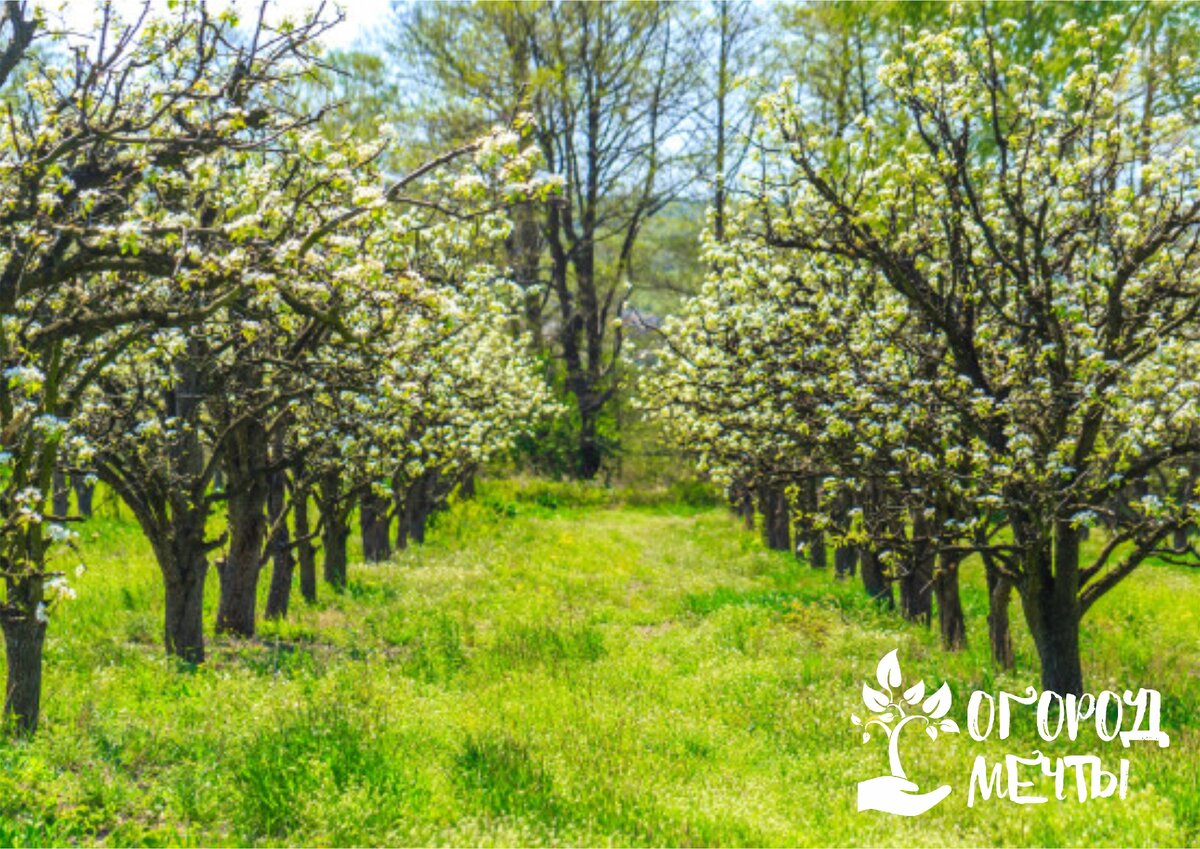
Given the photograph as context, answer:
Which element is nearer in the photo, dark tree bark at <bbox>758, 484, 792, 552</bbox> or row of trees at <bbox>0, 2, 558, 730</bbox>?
row of trees at <bbox>0, 2, 558, 730</bbox>

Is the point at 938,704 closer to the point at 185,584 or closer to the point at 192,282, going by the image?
the point at 192,282

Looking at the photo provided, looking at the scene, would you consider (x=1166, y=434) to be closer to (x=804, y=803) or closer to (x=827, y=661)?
(x=827, y=661)

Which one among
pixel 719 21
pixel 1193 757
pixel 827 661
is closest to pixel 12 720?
pixel 827 661

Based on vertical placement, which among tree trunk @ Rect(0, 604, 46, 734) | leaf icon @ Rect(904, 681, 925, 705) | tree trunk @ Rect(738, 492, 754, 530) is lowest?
leaf icon @ Rect(904, 681, 925, 705)

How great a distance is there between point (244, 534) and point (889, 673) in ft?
29.4

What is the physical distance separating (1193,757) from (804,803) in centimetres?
352

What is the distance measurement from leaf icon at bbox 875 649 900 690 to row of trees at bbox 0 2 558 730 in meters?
6.07

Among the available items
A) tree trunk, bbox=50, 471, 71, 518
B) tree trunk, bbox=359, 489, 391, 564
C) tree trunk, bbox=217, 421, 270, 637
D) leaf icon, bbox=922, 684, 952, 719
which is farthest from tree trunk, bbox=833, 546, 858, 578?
tree trunk, bbox=50, 471, 71, 518

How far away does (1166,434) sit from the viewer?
10.7m

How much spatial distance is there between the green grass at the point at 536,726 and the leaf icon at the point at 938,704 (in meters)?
0.20

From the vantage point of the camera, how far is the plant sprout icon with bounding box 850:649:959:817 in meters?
8.09

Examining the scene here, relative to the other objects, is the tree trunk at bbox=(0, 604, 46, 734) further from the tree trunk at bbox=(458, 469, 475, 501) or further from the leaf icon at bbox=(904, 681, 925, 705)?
the tree trunk at bbox=(458, 469, 475, 501)

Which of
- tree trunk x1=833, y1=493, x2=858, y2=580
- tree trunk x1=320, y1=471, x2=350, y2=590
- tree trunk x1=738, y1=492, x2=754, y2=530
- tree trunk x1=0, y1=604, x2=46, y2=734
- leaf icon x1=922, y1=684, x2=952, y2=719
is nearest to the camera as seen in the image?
tree trunk x1=0, y1=604, x2=46, y2=734

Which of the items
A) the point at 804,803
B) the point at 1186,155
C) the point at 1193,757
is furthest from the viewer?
the point at 1186,155
